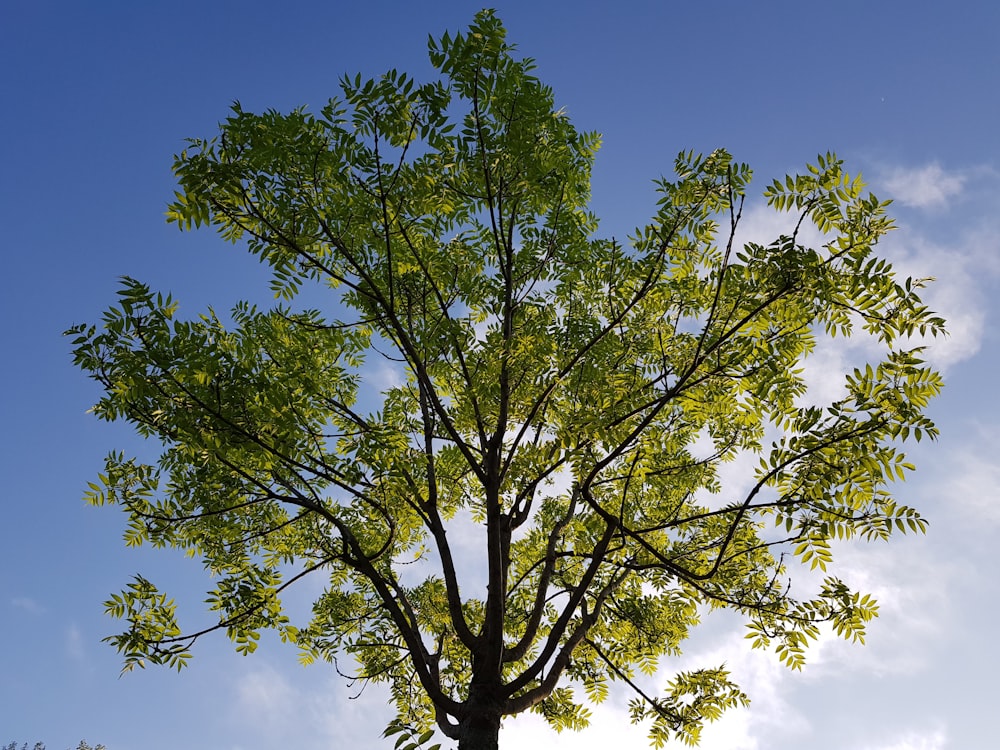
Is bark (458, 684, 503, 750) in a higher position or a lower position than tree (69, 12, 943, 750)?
lower

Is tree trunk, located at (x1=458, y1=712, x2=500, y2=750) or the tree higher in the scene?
the tree

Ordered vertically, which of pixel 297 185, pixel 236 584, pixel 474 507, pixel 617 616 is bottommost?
pixel 236 584

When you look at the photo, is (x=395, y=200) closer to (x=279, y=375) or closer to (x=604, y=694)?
(x=279, y=375)

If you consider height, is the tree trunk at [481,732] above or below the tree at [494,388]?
below

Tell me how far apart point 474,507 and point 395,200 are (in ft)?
13.2

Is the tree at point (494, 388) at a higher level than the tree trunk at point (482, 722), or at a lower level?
higher

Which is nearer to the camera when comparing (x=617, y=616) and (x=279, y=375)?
(x=279, y=375)

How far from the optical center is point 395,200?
227 inches

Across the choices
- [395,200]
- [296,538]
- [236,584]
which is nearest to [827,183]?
[395,200]

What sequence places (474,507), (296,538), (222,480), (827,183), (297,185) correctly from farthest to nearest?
(474,507), (296,538), (222,480), (297,185), (827,183)

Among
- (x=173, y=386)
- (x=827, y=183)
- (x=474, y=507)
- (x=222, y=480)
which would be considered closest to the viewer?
(x=827, y=183)

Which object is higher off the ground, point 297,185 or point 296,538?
point 297,185

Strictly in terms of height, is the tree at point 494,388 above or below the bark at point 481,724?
above

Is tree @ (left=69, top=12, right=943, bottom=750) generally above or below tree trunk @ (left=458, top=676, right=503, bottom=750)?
above
